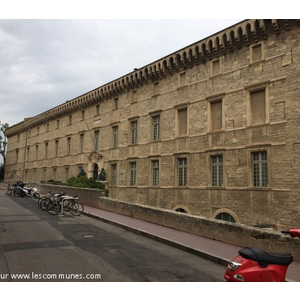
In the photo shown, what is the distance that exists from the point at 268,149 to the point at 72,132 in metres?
25.0

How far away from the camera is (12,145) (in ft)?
188

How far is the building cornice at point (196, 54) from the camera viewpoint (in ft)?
53.5

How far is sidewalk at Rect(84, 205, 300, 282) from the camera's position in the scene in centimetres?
768

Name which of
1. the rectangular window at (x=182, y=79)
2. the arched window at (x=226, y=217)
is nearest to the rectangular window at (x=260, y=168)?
the arched window at (x=226, y=217)

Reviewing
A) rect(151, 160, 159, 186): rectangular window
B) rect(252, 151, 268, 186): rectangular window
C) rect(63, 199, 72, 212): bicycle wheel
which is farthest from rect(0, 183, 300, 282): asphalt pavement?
→ rect(151, 160, 159, 186): rectangular window

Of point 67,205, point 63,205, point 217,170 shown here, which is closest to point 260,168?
point 217,170

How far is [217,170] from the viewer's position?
1812 cm

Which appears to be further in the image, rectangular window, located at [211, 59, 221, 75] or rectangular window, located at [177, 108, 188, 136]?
rectangular window, located at [177, 108, 188, 136]

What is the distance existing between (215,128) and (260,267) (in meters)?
14.9

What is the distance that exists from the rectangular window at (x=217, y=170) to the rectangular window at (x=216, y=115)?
186 centimetres

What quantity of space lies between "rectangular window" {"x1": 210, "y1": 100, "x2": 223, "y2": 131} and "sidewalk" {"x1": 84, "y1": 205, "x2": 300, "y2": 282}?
8.08 m

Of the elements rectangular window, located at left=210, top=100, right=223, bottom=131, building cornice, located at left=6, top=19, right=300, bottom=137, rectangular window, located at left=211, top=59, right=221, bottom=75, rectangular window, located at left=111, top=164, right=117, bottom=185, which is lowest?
rectangular window, located at left=111, top=164, right=117, bottom=185

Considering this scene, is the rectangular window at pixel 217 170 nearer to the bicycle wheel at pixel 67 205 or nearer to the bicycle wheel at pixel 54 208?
the bicycle wheel at pixel 67 205

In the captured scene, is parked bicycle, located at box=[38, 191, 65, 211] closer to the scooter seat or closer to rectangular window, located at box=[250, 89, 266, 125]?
rectangular window, located at box=[250, 89, 266, 125]
